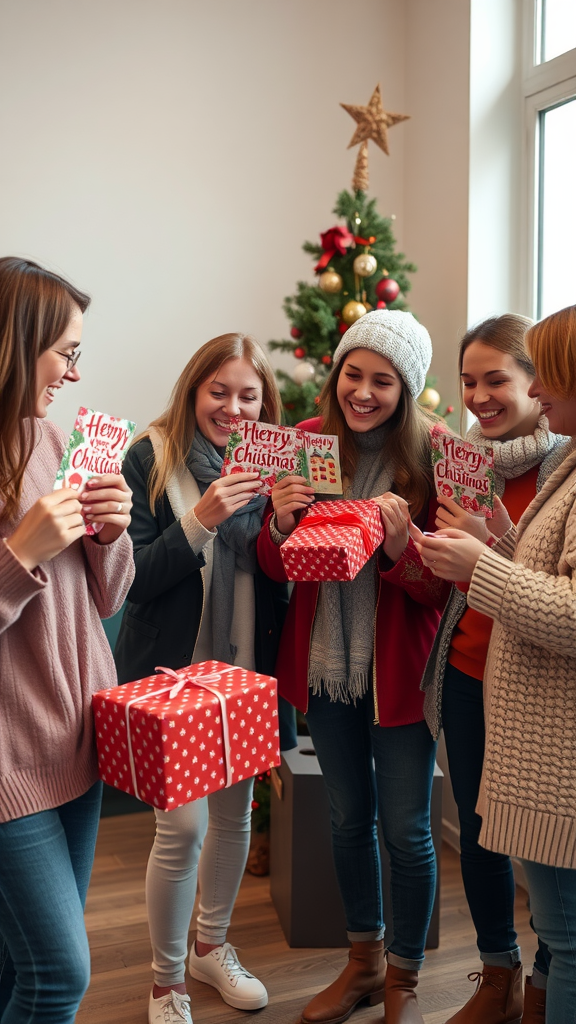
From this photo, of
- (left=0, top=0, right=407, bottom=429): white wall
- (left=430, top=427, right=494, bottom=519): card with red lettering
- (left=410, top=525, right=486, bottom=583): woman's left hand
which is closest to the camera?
(left=410, top=525, right=486, bottom=583): woman's left hand

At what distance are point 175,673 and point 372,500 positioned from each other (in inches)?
22.3

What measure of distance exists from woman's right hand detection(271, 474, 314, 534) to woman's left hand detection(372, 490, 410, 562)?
0.16 metres

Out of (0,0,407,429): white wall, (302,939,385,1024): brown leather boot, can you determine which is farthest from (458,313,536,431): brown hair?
(0,0,407,429): white wall

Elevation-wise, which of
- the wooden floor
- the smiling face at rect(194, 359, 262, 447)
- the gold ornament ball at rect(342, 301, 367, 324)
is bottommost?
the wooden floor

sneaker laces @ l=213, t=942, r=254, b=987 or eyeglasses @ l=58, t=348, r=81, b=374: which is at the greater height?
eyeglasses @ l=58, t=348, r=81, b=374

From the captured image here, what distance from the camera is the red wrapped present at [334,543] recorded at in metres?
1.63

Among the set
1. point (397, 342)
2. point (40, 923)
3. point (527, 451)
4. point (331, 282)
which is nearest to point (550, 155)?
point (331, 282)

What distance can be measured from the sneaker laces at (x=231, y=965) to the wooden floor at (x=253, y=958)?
70 millimetres

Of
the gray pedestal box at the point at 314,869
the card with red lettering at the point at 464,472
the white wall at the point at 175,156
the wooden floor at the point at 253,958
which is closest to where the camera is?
the card with red lettering at the point at 464,472

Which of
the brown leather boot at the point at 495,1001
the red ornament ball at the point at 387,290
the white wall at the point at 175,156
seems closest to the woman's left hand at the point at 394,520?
the brown leather boot at the point at 495,1001

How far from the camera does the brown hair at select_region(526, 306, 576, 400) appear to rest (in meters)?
1.45

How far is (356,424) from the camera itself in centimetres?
192

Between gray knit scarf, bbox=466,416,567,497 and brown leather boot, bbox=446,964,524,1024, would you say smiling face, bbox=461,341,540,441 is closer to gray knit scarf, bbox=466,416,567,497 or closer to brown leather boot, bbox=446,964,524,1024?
gray knit scarf, bbox=466,416,567,497

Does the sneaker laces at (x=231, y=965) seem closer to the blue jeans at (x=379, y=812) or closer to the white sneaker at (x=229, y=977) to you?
the white sneaker at (x=229, y=977)
